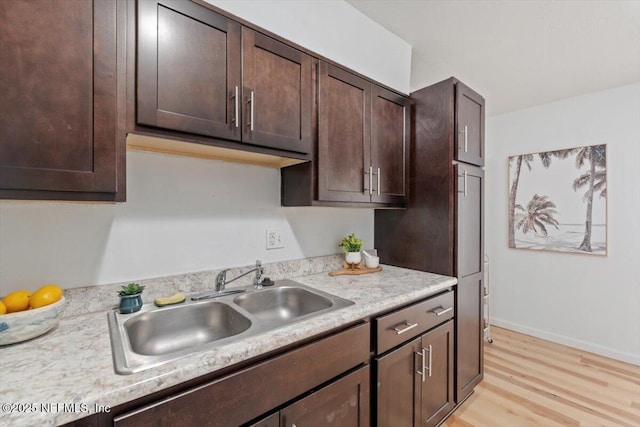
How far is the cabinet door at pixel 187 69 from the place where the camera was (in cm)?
99

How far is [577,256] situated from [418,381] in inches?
98.0

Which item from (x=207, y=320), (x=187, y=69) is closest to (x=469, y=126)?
(x=187, y=69)

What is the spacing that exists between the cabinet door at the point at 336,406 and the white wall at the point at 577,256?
2840 millimetres

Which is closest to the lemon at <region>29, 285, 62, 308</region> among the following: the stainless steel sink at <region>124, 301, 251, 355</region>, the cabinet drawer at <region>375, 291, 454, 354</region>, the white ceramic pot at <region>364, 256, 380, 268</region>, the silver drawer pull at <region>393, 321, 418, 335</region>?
the stainless steel sink at <region>124, 301, 251, 355</region>

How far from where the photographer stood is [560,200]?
2904 mm

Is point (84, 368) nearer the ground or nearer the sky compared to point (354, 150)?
nearer the ground

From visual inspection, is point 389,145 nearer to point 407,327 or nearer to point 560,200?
point 407,327

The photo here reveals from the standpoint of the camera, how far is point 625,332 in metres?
2.59

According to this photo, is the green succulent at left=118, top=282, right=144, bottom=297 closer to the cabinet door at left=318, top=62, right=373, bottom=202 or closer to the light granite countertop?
the light granite countertop

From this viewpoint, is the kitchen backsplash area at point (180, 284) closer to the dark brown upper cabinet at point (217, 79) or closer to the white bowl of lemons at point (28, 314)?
the white bowl of lemons at point (28, 314)

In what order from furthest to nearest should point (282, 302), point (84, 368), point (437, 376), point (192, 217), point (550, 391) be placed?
A: point (550, 391), point (437, 376), point (282, 302), point (192, 217), point (84, 368)

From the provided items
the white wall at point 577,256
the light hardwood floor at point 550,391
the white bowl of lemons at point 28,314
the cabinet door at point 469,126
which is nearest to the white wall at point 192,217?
the white bowl of lemons at point 28,314

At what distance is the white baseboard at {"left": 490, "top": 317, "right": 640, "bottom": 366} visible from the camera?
2564 millimetres

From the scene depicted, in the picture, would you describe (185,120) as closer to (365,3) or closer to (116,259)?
(116,259)
